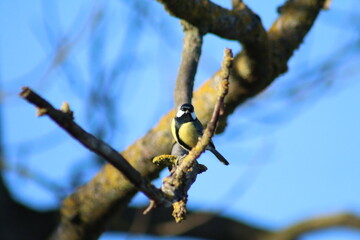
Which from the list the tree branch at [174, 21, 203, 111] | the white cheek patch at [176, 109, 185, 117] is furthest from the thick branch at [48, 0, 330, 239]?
the white cheek patch at [176, 109, 185, 117]

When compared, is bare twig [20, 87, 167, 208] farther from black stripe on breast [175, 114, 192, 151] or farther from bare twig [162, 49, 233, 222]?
black stripe on breast [175, 114, 192, 151]

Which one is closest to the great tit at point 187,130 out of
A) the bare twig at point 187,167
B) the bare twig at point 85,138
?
the bare twig at point 187,167

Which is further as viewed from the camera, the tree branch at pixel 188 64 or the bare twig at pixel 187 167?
the tree branch at pixel 188 64

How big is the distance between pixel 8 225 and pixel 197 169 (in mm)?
3446

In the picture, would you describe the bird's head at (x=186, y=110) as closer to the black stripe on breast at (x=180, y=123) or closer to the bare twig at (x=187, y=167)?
the black stripe on breast at (x=180, y=123)

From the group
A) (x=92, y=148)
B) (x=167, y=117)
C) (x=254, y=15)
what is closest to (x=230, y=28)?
(x=254, y=15)

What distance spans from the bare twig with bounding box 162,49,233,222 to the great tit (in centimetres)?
53

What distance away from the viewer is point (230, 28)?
9.19 ft

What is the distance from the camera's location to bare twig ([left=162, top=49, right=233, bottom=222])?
1.50m

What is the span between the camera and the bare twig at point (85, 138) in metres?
1.24

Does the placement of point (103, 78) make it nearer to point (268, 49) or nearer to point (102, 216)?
point (102, 216)

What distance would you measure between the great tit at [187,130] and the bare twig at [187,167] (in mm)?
525

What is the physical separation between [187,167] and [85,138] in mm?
400

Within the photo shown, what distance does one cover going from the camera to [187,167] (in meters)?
1.62
